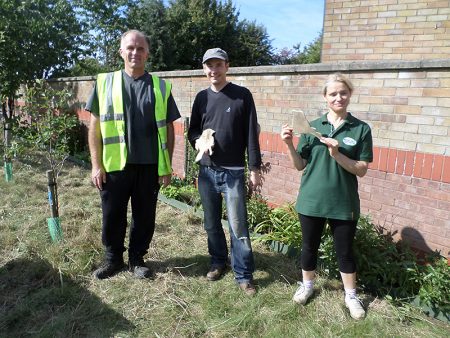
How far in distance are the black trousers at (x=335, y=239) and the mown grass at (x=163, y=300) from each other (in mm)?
381

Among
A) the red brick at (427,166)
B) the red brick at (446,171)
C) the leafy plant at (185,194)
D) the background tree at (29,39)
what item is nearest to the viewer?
the red brick at (446,171)

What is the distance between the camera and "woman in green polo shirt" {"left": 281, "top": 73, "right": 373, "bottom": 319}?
8.81ft

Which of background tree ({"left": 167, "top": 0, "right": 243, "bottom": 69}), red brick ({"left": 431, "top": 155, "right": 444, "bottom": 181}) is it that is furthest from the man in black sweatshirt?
background tree ({"left": 167, "top": 0, "right": 243, "bottom": 69})

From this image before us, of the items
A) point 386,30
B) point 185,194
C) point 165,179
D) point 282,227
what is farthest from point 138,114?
point 386,30

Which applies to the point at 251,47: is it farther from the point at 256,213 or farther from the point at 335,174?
the point at 335,174

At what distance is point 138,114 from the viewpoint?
3193 millimetres

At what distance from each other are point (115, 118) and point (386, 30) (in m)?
3.89

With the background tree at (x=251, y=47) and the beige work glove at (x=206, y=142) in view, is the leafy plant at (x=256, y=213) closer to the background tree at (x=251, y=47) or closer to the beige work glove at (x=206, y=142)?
the beige work glove at (x=206, y=142)

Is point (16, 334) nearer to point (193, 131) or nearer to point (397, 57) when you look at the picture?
point (193, 131)

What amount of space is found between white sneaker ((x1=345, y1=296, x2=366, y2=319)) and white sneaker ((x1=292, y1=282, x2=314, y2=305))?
30cm

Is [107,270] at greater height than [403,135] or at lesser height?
lesser

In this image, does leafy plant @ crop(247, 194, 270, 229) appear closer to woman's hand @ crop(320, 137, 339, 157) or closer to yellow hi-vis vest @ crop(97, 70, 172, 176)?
yellow hi-vis vest @ crop(97, 70, 172, 176)

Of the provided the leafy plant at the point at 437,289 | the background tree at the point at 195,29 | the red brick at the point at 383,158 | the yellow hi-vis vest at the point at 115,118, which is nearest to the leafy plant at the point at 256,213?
the red brick at the point at 383,158

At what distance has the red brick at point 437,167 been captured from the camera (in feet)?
11.0
